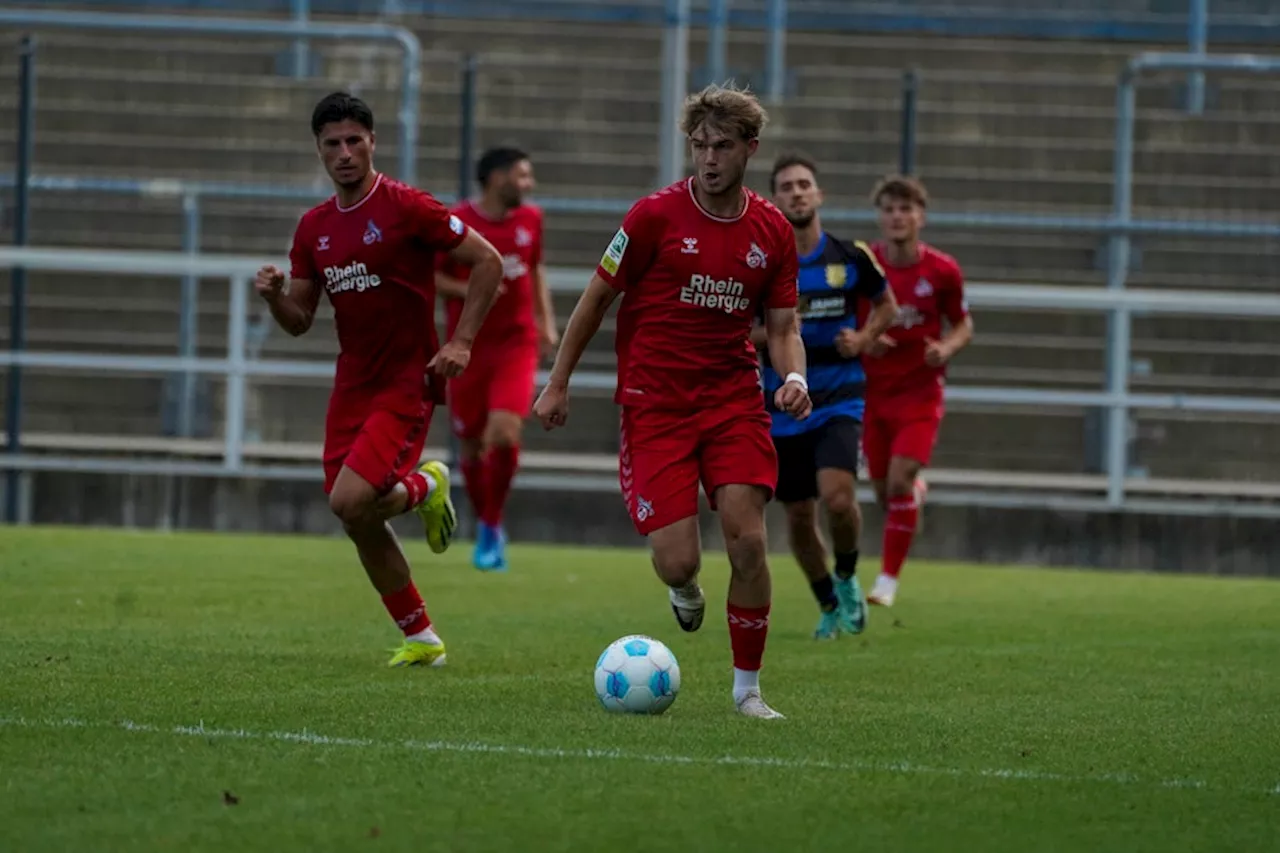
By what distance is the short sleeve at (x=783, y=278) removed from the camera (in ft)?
25.8

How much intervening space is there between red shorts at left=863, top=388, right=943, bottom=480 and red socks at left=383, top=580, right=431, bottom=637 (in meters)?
4.21

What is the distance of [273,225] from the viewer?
65.3 feet

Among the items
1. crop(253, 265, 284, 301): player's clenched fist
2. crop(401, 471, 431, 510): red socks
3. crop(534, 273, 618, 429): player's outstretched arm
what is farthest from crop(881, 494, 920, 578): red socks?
crop(534, 273, 618, 429): player's outstretched arm

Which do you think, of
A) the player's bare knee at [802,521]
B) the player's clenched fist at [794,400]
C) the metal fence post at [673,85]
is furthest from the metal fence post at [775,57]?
the player's clenched fist at [794,400]

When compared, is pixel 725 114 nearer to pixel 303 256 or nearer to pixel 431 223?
pixel 431 223

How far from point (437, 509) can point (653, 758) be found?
3.24 meters

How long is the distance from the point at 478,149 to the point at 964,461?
503 centimetres

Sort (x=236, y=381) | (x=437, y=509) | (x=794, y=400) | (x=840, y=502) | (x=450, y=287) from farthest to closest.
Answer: (x=236, y=381)
(x=450, y=287)
(x=840, y=502)
(x=437, y=509)
(x=794, y=400)

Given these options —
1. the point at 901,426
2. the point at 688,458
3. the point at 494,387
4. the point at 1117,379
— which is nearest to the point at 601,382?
the point at 494,387

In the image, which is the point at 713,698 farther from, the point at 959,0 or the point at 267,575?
the point at 959,0

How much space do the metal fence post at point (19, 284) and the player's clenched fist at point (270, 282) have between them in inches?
357

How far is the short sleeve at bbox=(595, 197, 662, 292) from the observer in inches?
307

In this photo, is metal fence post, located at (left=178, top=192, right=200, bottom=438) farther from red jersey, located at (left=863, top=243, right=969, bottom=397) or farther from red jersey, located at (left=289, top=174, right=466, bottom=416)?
red jersey, located at (left=289, top=174, right=466, bottom=416)

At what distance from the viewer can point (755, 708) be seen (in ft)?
24.8
